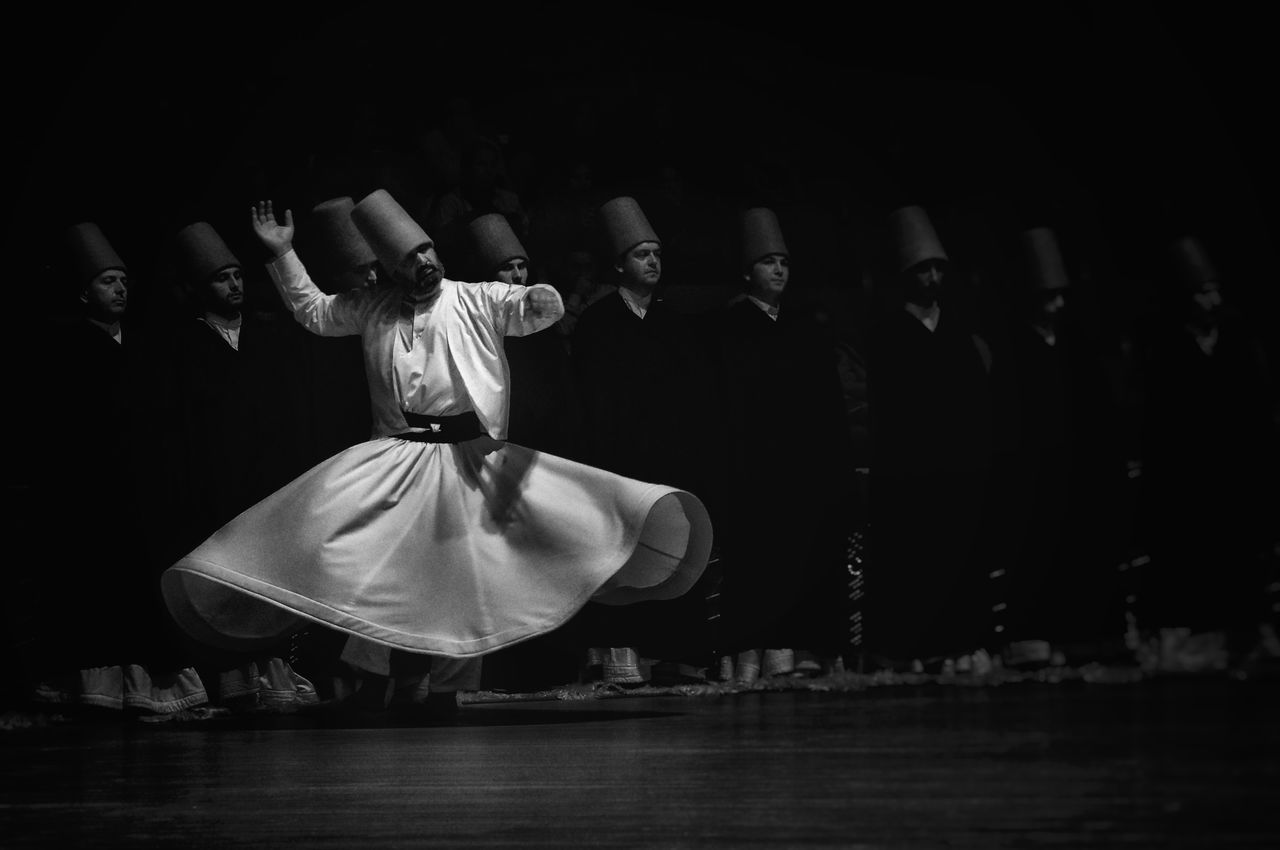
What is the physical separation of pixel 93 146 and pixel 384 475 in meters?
1.68

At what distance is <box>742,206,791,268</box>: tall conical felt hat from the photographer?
19.4ft

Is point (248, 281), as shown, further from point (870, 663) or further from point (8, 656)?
point (870, 663)

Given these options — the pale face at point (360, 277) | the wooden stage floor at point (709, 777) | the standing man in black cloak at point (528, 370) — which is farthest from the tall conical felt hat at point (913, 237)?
the pale face at point (360, 277)

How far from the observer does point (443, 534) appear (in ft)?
17.6

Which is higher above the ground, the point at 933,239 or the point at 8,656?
the point at 933,239

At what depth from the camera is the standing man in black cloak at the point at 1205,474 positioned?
19.0 ft

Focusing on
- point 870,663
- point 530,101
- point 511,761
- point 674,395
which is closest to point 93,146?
point 530,101

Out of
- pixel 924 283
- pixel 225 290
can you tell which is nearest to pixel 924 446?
pixel 924 283

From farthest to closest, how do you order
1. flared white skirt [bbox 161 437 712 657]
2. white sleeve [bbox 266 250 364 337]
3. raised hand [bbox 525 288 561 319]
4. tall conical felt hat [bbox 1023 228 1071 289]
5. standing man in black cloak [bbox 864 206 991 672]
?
tall conical felt hat [bbox 1023 228 1071 289]
standing man in black cloak [bbox 864 206 991 672]
white sleeve [bbox 266 250 364 337]
raised hand [bbox 525 288 561 319]
flared white skirt [bbox 161 437 712 657]

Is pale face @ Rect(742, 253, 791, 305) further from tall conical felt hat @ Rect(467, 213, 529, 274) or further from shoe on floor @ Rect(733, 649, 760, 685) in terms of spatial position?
shoe on floor @ Rect(733, 649, 760, 685)

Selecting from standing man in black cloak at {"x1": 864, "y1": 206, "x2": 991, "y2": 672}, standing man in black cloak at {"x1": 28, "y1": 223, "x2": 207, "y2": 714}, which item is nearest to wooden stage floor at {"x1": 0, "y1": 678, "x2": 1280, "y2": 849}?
standing man in black cloak at {"x1": 28, "y1": 223, "x2": 207, "y2": 714}

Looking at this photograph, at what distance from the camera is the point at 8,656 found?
5781 mm

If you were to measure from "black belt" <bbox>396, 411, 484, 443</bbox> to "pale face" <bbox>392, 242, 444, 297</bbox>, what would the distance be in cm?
41

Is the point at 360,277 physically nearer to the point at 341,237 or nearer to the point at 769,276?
the point at 341,237
